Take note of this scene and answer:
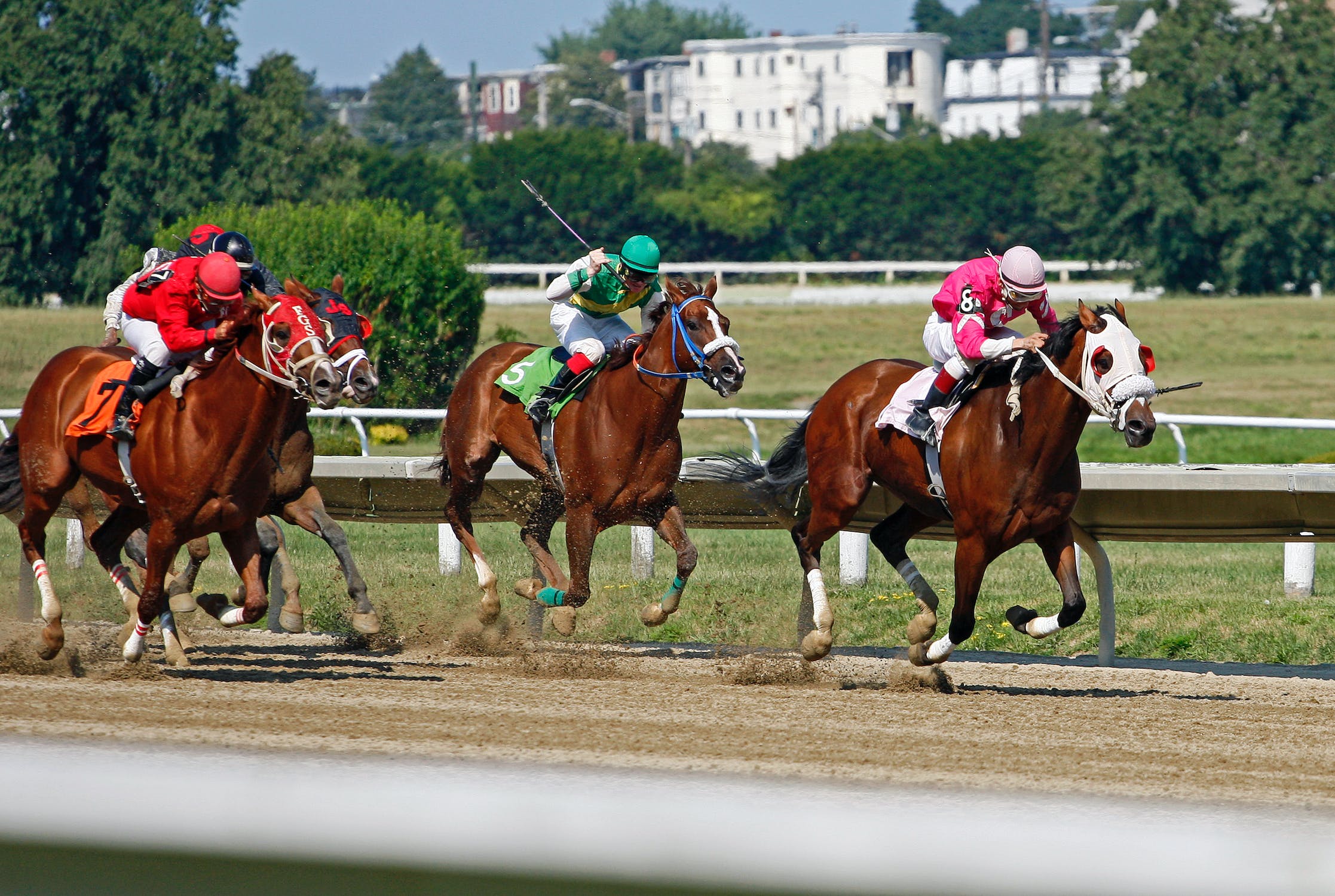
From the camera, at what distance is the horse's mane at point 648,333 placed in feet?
24.6

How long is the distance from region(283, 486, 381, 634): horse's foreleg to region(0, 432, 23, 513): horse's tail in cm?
127

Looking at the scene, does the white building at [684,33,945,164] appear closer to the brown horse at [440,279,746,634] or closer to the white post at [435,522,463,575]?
the white post at [435,522,463,575]

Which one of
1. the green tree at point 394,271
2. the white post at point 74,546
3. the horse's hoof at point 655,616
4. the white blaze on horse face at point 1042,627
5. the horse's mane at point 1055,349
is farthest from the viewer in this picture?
the green tree at point 394,271

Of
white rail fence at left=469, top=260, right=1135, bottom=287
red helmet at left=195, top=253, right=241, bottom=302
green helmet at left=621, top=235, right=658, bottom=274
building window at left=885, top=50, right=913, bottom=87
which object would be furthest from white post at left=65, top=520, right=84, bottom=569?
building window at left=885, top=50, right=913, bottom=87

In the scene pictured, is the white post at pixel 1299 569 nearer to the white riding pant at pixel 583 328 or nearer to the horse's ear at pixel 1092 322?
the horse's ear at pixel 1092 322

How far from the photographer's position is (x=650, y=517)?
7750 mm

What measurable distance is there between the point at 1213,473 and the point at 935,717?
2.79 meters

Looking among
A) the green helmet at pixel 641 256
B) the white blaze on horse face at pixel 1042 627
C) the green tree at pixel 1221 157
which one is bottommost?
the white blaze on horse face at pixel 1042 627

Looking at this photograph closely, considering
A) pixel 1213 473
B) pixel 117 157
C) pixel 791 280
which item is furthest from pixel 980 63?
pixel 1213 473

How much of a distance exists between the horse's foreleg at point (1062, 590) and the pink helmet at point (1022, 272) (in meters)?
0.97

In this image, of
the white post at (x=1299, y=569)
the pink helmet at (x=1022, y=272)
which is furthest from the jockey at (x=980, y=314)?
the white post at (x=1299, y=569)

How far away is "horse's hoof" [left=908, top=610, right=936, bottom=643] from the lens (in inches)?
279

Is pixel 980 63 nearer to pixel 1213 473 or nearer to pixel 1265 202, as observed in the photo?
pixel 1265 202

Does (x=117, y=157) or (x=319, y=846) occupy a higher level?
(x=117, y=157)
